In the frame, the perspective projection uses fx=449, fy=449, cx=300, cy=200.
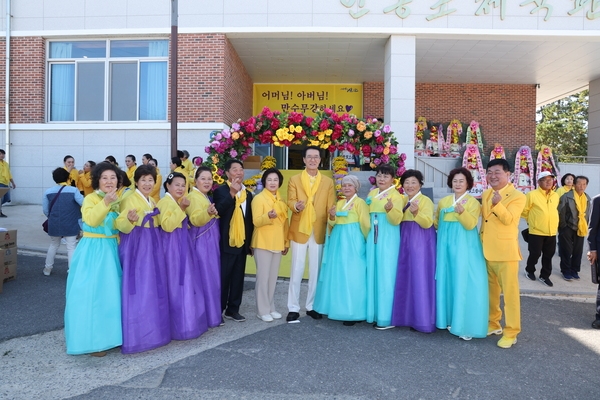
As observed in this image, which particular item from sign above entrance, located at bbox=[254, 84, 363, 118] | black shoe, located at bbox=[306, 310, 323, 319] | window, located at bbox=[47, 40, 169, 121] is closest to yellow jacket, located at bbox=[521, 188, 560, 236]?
black shoe, located at bbox=[306, 310, 323, 319]

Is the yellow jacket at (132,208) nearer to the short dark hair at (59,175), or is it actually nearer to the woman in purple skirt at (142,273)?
the woman in purple skirt at (142,273)

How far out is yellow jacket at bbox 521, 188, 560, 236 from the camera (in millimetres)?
6848

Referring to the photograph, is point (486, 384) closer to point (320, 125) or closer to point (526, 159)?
point (320, 125)

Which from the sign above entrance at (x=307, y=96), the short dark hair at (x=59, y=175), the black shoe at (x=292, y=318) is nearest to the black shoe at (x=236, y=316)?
the black shoe at (x=292, y=318)

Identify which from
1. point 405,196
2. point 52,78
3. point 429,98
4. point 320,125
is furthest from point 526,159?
point 52,78

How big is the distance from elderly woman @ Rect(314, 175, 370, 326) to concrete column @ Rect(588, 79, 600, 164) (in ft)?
50.8

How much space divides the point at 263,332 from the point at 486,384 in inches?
82.3

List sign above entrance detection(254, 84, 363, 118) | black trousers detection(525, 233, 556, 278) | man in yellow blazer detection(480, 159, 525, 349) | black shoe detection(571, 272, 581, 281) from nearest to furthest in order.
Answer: man in yellow blazer detection(480, 159, 525, 349), black trousers detection(525, 233, 556, 278), black shoe detection(571, 272, 581, 281), sign above entrance detection(254, 84, 363, 118)

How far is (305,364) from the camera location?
373cm

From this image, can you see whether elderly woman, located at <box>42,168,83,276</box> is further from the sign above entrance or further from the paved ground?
the sign above entrance

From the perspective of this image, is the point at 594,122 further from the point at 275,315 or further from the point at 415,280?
the point at 275,315

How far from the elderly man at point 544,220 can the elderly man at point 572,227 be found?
528 millimetres

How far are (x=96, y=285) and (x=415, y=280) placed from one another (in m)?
2.97

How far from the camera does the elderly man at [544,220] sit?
686cm
